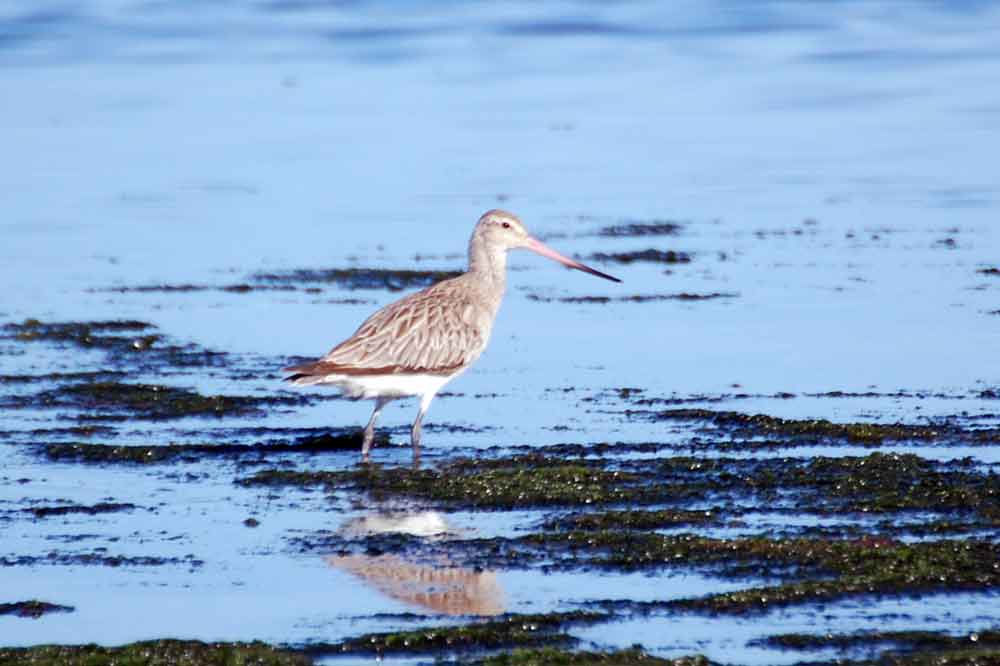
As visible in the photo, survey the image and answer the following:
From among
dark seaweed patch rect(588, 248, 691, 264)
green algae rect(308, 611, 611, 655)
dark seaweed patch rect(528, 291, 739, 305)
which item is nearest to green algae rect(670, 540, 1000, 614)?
green algae rect(308, 611, 611, 655)

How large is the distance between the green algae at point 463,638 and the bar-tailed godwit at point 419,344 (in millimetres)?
3247

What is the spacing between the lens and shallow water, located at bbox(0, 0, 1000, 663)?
9102 mm

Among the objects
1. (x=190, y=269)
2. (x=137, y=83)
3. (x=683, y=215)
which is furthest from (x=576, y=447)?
(x=137, y=83)

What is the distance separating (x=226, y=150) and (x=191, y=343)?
890 centimetres

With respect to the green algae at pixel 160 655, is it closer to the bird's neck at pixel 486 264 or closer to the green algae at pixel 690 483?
the green algae at pixel 690 483

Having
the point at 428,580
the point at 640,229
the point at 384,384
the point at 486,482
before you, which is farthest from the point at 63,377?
the point at 640,229

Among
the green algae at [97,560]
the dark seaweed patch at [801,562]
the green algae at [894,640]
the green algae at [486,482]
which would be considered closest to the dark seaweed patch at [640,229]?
the green algae at [486,482]

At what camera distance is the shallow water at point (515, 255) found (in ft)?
29.9

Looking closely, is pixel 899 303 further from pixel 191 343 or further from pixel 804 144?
pixel 804 144

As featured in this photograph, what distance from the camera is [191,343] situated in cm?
1400

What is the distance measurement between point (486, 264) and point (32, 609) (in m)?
4.66

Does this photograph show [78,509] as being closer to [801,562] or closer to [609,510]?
[609,510]

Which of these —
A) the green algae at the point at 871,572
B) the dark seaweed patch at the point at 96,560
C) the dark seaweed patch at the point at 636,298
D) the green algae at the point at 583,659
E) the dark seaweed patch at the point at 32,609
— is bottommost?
the dark seaweed patch at the point at 32,609

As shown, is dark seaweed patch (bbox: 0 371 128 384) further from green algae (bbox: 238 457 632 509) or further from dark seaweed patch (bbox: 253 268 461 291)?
dark seaweed patch (bbox: 253 268 461 291)
